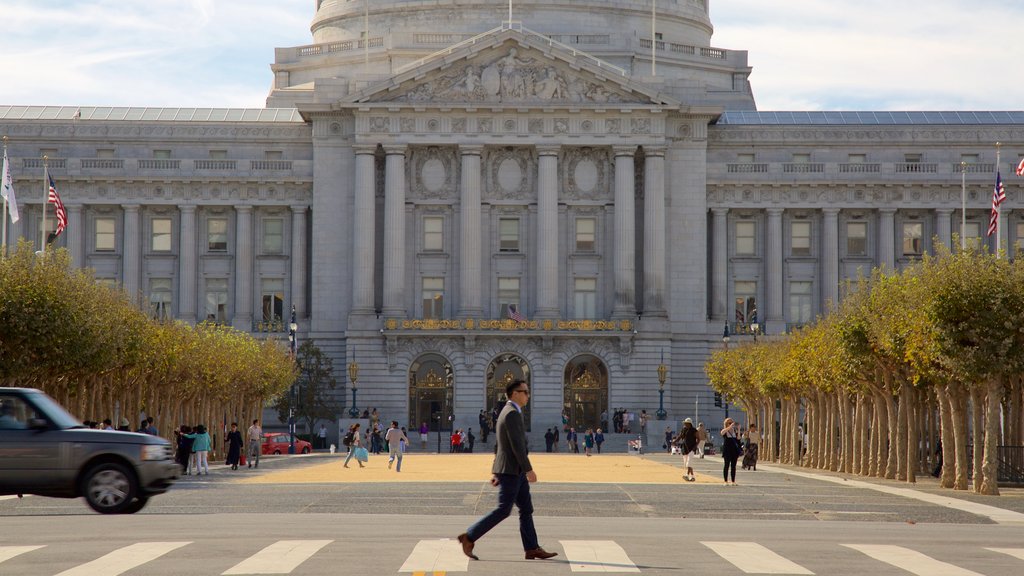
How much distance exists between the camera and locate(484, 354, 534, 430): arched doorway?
119750 mm

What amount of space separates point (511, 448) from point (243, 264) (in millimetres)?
101254

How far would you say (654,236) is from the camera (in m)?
122

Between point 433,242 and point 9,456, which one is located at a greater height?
point 433,242

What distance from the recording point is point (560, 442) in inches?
4609

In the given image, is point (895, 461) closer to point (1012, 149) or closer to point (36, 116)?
point (1012, 149)

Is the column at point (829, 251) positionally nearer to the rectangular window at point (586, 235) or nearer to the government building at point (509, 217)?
the government building at point (509, 217)

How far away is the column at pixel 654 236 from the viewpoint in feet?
400

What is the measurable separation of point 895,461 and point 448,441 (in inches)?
2170

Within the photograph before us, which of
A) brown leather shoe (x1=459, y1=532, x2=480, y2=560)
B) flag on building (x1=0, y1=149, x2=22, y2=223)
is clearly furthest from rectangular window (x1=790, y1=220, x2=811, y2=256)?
brown leather shoe (x1=459, y1=532, x2=480, y2=560)

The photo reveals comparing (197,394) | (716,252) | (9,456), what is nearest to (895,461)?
(197,394)

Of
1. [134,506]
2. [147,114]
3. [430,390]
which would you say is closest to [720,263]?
[430,390]

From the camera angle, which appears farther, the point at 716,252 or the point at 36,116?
the point at 36,116

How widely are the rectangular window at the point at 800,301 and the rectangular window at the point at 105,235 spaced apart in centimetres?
4842

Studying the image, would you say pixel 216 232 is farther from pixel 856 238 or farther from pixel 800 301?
pixel 856 238
